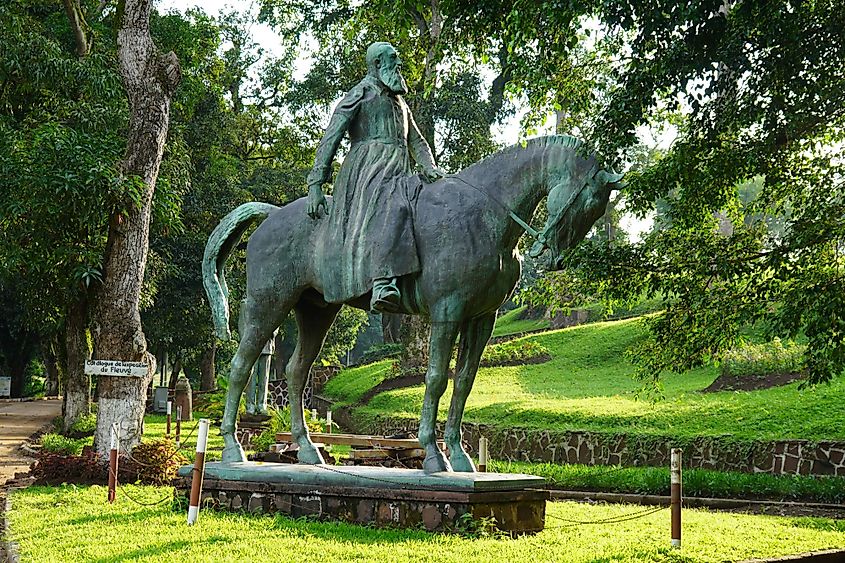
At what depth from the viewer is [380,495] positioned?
25.3 feet

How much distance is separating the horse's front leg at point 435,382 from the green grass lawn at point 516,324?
30948 millimetres

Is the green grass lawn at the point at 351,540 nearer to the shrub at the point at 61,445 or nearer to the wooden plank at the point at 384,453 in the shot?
the wooden plank at the point at 384,453

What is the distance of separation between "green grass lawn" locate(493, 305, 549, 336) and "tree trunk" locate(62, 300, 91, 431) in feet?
67.5

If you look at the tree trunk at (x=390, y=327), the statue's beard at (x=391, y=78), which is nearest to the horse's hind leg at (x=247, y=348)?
the statue's beard at (x=391, y=78)

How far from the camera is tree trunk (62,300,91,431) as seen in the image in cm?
2122

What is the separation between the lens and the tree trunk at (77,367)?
2122 centimetres

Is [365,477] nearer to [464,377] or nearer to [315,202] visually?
[464,377]

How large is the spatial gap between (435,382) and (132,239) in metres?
8.28

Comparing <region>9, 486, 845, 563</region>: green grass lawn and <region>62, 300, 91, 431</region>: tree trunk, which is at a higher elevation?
<region>62, 300, 91, 431</region>: tree trunk

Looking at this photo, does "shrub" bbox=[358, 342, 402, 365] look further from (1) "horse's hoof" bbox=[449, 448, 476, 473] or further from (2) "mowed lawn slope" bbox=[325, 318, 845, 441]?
(1) "horse's hoof" bbox=[449, 448, 476, 473]

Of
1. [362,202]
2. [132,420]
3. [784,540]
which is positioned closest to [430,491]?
[362,202]

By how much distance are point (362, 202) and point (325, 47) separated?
21.6 m

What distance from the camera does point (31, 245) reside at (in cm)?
1625

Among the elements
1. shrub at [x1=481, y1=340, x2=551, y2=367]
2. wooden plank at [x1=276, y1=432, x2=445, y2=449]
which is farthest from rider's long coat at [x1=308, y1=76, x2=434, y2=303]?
shrub at [x1=481, y1=340, x2=551, y2=367]
